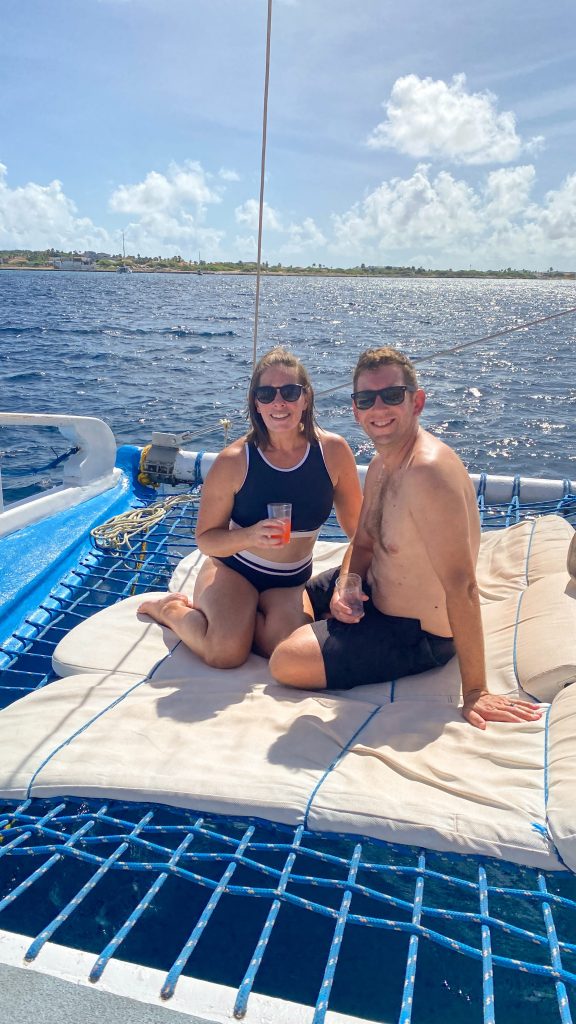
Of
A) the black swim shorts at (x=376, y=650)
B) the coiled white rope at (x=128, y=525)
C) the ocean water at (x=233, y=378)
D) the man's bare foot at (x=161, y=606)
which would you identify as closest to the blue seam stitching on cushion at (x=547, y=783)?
the black swim shorts at (x=376, y=650)

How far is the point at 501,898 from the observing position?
2.16 m

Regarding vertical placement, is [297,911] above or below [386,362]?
below

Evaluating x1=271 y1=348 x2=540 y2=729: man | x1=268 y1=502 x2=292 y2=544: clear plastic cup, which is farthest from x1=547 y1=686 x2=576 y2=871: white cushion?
x1=268 y1=502 x2=292 y2=544: clear plastic cup

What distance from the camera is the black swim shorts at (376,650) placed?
2.70 meters

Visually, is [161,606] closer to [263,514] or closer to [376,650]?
[263,514]

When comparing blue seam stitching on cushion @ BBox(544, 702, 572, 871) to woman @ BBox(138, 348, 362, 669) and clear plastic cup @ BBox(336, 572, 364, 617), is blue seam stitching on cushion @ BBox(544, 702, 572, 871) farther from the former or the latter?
woman @ BBox(138, 348, 362, 669)

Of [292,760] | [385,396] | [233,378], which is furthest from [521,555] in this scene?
[233,378]

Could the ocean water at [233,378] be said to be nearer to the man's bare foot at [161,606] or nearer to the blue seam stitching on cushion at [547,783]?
the man's bare foot at [161,606]

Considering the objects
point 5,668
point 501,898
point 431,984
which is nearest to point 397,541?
point 501,898

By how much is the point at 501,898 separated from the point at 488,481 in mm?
3555

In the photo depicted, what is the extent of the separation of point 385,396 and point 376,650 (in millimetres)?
964

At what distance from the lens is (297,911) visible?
2.15 meters

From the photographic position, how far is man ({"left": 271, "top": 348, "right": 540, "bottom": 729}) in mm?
2389

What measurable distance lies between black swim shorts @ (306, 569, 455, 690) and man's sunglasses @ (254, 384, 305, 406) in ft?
3.13
